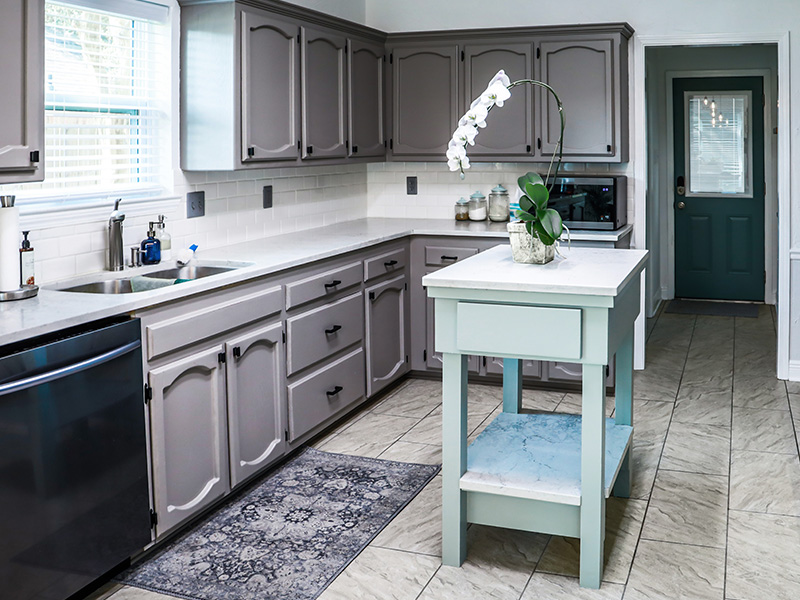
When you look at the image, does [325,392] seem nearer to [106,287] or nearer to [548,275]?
[106,287]

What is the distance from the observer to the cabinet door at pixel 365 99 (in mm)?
5004

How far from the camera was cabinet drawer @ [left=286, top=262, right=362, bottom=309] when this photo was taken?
150 inches

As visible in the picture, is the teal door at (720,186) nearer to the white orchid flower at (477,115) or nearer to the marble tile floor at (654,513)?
the marble tile floor at (654,513)

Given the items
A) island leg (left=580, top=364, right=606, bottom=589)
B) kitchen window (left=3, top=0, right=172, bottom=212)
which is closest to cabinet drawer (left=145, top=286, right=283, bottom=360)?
kitchen window (left=3, top=0, right=172, bottom=212)

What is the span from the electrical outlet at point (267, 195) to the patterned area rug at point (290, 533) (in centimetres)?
144

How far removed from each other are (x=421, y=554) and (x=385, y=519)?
31 centimetres

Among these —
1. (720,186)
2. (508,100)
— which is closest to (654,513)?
(508,100)

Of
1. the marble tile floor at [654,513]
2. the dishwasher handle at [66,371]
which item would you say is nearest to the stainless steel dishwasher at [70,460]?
the dishwasher handle at [66,371]

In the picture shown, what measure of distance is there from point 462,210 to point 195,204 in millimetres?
2010

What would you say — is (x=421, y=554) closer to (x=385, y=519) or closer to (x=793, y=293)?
(x=385, y=519)

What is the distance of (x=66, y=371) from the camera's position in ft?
8.05

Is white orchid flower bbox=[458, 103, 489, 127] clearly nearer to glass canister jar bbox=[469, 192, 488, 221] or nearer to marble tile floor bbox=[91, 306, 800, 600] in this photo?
marble tile floor bbox=[91, 306, 800, 600]

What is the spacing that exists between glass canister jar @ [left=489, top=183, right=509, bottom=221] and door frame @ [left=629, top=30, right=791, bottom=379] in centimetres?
79

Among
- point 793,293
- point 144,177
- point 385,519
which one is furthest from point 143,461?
point 793,293
